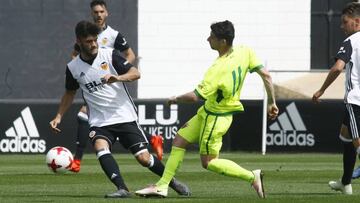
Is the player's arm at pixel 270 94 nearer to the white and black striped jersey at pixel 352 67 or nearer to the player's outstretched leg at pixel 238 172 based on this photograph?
the player's outstretched leg at pixel 238 172

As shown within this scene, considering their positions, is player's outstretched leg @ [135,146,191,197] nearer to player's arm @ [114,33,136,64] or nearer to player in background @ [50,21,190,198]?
player in background @ [50,21,190,198]

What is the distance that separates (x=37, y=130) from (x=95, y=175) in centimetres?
776

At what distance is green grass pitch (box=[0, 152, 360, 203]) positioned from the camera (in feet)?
41.7

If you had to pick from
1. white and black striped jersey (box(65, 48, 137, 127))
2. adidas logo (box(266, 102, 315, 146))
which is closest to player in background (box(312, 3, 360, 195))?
white and black striped jersey (box(65, 48, 137, 127))

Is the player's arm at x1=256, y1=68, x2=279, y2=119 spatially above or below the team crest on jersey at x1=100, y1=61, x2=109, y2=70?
below

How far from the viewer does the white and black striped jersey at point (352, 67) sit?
1323cm

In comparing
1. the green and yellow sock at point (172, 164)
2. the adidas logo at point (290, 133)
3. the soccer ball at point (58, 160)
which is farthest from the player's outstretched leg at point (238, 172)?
the adidas logo at point (290, 133)

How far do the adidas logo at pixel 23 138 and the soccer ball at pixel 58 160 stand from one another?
26.6 feet

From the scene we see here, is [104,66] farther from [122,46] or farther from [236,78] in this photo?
[122,46]

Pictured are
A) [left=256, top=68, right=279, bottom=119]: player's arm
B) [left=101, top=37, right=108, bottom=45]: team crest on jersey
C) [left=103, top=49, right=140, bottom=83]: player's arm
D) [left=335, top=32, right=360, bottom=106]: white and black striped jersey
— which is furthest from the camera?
[left=101, top=37, right=108, bottom=45]: team crest on jersey

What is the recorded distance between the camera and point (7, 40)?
103ft

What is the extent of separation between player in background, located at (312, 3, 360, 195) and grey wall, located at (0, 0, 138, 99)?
18.4 meters

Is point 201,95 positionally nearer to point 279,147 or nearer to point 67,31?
point 279,147

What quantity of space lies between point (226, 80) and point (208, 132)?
0.57m
